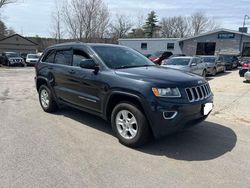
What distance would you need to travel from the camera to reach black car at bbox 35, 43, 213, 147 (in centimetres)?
389

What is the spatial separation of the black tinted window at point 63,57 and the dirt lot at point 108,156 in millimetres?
1369

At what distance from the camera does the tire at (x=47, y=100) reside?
6.36m

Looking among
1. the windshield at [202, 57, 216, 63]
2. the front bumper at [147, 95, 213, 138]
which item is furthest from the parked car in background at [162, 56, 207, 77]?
the front bumper at [147, 95, 213, 138]

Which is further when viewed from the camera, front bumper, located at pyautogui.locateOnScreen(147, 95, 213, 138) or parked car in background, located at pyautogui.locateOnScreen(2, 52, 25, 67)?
parked car in background, located at pyautogui.locateOnScreen(2, 52, 25, 67)

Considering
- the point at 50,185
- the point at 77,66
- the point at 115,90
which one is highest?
the point at 77,66

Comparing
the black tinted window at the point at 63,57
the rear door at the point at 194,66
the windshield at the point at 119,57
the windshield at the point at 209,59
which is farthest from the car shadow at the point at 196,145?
the windshield at the point at 209,59

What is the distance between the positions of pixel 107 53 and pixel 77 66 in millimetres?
743

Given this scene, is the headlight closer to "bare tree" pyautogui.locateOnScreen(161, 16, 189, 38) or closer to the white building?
the white building

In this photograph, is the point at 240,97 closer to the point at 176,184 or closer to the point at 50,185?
the point at 176,184

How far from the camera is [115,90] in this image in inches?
171

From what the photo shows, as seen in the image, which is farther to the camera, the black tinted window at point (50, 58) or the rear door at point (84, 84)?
the black tinted window at point (50, 58)

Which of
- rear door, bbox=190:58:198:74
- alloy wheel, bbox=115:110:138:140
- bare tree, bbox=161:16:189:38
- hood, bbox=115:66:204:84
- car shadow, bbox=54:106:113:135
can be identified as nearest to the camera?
hood, bbox=115:66:204:84

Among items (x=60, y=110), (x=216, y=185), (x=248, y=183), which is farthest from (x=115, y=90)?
(x=60, y=110)

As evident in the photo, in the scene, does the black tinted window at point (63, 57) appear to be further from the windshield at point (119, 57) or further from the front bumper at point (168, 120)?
the front bumper at point (168, 120)
